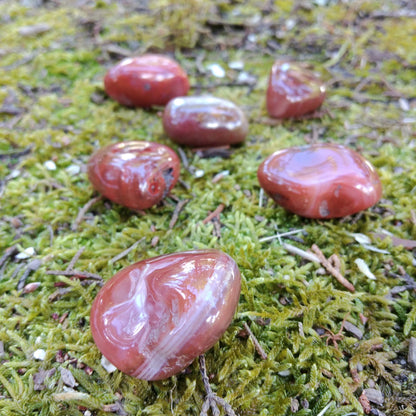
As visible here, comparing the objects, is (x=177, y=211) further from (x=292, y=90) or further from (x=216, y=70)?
(x=216, y=70)

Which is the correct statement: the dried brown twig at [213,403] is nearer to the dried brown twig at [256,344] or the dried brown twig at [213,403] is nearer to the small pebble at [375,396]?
the dried brown twig at [256,344]

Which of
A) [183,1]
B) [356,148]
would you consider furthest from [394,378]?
[183,1]

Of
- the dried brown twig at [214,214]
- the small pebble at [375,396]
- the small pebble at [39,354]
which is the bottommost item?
the small pebble at [375,396]

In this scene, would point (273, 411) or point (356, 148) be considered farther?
point (356, 148)

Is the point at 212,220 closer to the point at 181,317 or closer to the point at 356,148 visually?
the point at 181,317

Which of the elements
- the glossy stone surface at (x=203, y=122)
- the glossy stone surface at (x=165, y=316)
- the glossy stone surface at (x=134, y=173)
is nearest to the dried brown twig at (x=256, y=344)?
the glossy stone surface at (x=165, y=316)

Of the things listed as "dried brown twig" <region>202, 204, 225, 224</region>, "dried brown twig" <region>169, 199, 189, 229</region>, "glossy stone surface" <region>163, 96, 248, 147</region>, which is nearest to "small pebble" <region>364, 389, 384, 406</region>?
"dried brown twig" <region>202, 204, 225, 224</region>

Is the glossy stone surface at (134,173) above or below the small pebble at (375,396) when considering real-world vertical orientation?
above
